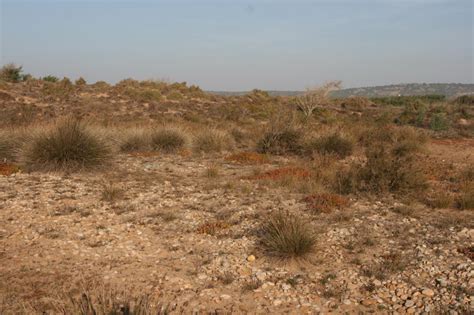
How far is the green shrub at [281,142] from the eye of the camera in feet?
46.2

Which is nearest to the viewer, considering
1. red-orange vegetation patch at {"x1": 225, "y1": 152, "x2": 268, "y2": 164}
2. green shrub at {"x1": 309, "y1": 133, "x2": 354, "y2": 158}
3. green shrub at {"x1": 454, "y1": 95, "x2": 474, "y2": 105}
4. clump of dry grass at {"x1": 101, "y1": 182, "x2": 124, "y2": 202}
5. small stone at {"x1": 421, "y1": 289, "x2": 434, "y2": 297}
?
small stone at {"x1": 421, "y1": 289, "x2": 434, "y2": 297}

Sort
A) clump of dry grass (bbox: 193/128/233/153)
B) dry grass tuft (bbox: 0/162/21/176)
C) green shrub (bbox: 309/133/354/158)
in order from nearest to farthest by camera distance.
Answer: dry grass tuft (bbox: 0/162/21/176) → green shrub (bbox: 309/133/354/158) → clump of dry grass (bbox: 193/128/233/153)

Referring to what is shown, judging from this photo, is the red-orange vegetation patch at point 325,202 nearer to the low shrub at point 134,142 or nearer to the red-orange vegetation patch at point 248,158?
the red-orange vegetation patch at point 248,158

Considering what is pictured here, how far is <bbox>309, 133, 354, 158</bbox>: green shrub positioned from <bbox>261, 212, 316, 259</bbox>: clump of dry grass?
7.91 m

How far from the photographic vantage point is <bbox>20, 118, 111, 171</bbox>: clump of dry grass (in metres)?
10.3

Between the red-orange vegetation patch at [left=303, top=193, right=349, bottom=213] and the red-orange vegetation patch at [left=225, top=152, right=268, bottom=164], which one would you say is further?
the red-orange vegetation patch at [left=225, top=152, right=268, bottom=164]

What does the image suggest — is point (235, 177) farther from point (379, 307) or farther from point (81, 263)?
point (379, 307)

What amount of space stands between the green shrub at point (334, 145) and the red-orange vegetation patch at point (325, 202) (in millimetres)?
5524

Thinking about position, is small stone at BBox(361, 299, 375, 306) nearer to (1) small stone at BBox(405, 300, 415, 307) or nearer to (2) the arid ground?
(2) the arid ground

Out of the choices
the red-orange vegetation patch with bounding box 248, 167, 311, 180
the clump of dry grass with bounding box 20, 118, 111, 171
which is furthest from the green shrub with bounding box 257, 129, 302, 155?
the clump of dry grass with bounding box 20, 118, 111, 171

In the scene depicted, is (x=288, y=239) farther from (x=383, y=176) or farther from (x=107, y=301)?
(x=383, y=176)

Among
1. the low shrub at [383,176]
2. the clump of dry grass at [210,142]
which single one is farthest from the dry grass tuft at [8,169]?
the low shrub at [383,176]

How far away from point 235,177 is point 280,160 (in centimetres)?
312

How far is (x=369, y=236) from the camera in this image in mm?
6199
